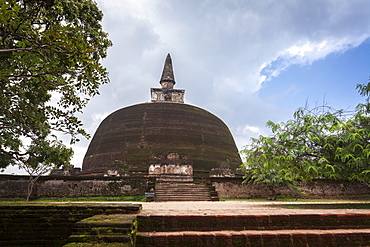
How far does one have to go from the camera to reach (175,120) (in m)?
22.5

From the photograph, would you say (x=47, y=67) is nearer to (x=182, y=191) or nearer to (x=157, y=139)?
(x=182, y=191)

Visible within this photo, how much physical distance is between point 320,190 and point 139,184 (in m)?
9.77

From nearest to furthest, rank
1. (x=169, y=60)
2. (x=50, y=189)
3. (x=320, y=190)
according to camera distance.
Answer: (x=50, y=189)
(x=320, y=190)
(x=169, y=60)

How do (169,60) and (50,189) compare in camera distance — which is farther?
(169,60)

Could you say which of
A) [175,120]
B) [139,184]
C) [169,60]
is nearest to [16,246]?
[139,184]

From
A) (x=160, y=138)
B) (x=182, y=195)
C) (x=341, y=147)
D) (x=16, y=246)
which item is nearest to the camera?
(x=16, y=246)

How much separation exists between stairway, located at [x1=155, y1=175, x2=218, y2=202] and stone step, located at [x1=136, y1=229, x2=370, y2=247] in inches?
313

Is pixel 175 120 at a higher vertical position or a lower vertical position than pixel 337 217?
higher

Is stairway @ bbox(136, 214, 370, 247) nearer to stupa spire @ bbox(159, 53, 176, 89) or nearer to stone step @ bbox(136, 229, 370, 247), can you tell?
stone step @ bbox(136, 229, 370, 247)

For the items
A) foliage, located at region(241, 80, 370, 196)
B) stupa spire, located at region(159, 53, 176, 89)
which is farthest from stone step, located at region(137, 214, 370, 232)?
stupa spire, located at region(159, 53, 176, 89)

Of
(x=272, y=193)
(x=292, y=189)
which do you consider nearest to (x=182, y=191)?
(x=272, y=193)

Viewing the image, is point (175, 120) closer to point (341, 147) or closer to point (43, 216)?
point (341, 147)

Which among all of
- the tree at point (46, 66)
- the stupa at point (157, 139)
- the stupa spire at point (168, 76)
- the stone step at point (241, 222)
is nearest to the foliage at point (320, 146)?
the stone step at point (241, 222)

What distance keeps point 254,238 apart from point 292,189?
12.0 m
